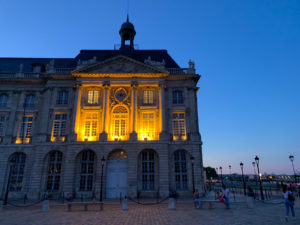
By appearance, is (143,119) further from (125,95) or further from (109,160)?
(109,160)

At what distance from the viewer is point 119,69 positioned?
27.8m

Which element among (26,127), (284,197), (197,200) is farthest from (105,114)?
(284,197)

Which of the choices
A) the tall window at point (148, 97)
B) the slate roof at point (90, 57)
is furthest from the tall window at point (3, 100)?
the tall window at point (148, 97)

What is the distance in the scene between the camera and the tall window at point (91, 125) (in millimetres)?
26203

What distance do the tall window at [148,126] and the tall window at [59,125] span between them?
35.9ft

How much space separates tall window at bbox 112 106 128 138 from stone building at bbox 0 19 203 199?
0.44 feet

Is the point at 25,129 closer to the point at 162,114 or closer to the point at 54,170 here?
the point at 54,170

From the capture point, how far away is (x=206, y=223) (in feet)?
33.4

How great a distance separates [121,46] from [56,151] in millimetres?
20351

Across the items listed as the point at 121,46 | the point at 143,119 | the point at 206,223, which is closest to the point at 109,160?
the point at 143,119

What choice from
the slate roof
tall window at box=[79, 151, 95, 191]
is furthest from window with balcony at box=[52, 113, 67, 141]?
the slate roof

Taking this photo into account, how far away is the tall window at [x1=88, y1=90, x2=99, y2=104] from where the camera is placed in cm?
2756

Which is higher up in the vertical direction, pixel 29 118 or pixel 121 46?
pixel 121 46

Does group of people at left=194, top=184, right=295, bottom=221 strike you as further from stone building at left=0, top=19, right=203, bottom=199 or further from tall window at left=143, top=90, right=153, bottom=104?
tall window at left=143, top=90, right=153, bottom=104
